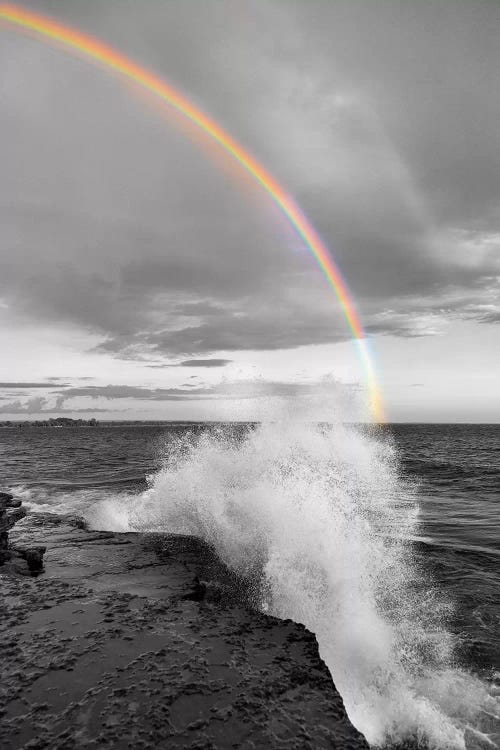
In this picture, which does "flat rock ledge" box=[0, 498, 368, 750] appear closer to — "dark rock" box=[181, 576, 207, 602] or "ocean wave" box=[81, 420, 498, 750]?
"dark rock" box=[181, 576, 207, 602]

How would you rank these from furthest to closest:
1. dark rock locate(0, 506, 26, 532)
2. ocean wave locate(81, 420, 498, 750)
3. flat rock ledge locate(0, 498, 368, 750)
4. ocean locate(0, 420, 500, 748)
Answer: dark rock locate(0, 506, 26, 532), ocean locate(0, 420, 500, 748), ocean wave locate(81, 420, 498, 750), flat rock ledge locate(0, 498, 368, 750)

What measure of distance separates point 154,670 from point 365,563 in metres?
6.91

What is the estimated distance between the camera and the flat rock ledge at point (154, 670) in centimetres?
411

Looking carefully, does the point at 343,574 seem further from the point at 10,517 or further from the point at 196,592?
the point at 10,517

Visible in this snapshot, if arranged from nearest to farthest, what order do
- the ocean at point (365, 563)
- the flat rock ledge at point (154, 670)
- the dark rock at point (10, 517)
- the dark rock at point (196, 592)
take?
the flat rock ledge at point (154, 670) → the ocean at point (365, 563) → the dark rock at point (196, 592) → the dark rock at point (10, 517)

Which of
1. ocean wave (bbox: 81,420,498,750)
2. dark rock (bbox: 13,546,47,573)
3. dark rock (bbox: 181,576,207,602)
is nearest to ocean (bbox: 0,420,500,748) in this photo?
ocean wave (bbox: 81,420,498,750)

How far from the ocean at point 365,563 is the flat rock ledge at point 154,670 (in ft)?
4.15

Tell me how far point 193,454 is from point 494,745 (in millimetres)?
16757

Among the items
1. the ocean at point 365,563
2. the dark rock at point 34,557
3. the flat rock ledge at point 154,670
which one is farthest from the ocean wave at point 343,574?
the dark rock at point 34,557

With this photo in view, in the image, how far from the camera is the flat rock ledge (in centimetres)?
411

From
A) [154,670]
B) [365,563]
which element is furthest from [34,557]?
[365,563]

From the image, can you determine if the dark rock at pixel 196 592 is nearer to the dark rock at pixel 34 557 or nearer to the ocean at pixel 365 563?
the ocean at pixel 365 563

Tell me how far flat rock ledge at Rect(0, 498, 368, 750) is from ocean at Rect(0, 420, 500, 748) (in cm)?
126

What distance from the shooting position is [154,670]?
5.11m
